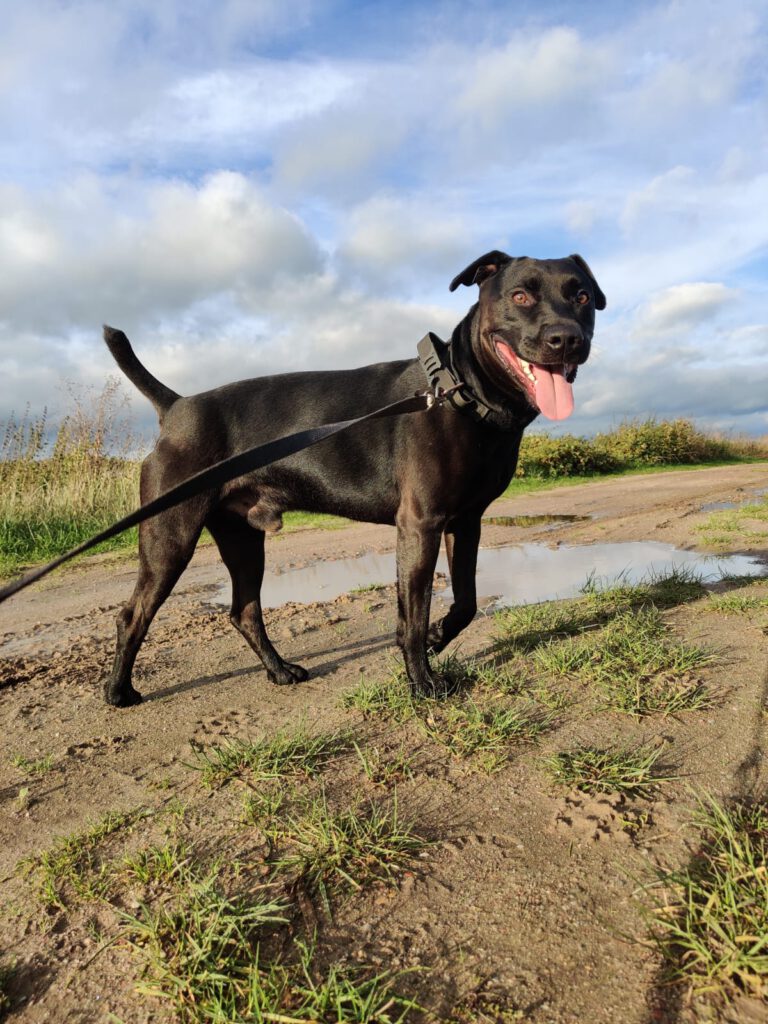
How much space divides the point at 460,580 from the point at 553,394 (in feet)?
3.61

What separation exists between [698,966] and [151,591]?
2664 mm

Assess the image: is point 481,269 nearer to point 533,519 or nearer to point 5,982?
point 5,982

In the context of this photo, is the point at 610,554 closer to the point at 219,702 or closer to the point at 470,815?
the point at 219,702

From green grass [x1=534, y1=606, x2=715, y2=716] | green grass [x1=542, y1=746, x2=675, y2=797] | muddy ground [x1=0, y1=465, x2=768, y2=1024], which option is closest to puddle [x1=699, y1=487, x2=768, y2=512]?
muddy ground [x1=0, y1=465, x2=768, y2=1024]

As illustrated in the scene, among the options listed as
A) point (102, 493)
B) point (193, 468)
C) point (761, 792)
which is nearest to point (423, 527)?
point (193, 468)

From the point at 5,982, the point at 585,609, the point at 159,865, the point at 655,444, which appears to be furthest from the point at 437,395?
the point at 655,444

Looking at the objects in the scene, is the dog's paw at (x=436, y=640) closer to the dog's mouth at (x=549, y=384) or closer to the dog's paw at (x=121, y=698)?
the dog's mouth at (x=549, y=384)

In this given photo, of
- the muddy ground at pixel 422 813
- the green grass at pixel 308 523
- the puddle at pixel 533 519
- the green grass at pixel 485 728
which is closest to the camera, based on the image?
the muddy ground at pixel 422 813

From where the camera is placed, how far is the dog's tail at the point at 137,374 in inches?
135

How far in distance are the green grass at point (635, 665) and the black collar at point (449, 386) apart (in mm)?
1220

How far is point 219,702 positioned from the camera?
10.5 ft

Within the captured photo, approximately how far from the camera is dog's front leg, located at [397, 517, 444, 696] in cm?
298

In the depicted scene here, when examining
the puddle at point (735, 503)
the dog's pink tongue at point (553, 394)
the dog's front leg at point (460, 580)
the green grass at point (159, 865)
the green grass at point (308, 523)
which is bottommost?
the puddle at point (735, 503)

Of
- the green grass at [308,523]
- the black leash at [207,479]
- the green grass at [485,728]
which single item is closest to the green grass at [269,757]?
the green grass at [485,728]
